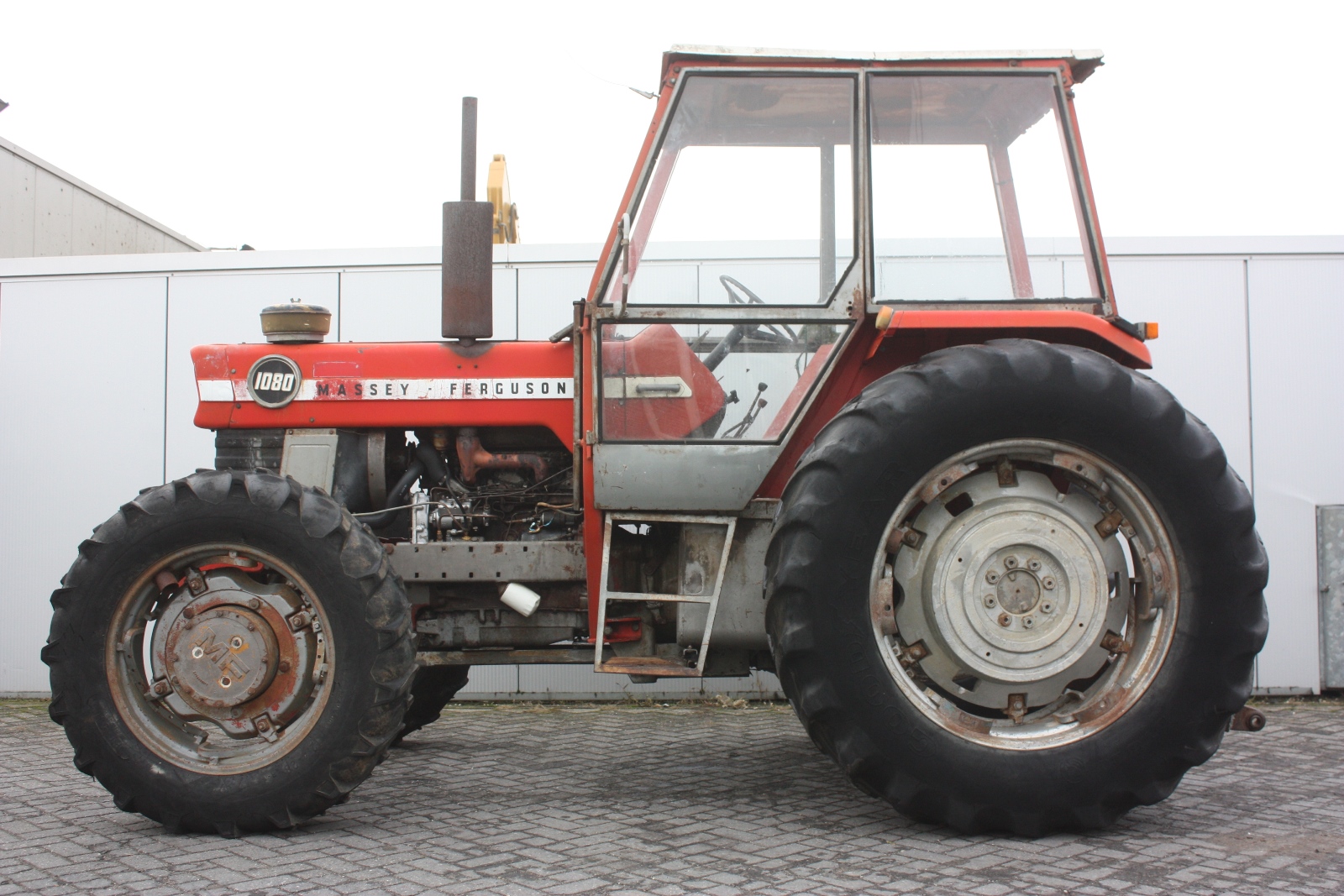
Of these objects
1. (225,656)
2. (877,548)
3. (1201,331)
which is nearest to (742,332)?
(877,548)

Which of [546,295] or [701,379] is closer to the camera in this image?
[701,379]

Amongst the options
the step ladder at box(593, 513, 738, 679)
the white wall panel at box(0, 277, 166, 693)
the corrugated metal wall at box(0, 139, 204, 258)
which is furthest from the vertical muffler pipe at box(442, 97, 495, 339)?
the corrugated metal wall at box(0, 139, 204, 258)

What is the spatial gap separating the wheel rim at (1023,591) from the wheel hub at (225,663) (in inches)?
73.7

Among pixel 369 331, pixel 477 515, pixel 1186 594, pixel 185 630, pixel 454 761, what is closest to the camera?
pixel 1186 594

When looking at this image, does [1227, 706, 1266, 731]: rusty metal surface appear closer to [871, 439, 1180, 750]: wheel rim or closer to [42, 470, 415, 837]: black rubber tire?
[871, 439, 1180, 750]: wheel rim

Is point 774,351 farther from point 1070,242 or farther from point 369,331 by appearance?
point 369,331

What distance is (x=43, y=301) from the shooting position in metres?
6.72

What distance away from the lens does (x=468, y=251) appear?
3.77 meters

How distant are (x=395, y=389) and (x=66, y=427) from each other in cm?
365

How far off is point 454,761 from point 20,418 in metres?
3.96

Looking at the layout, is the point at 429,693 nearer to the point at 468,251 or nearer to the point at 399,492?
the point at 399,492

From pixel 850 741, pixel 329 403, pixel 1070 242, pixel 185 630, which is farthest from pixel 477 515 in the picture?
pixel 1070 242

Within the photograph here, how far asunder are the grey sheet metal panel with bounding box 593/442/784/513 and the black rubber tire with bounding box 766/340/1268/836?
33cm

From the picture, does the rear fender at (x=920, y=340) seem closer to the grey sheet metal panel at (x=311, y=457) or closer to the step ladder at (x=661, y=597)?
the step ladder at (x=661, y=597)
